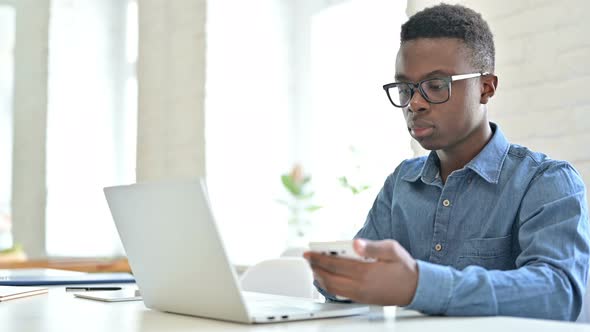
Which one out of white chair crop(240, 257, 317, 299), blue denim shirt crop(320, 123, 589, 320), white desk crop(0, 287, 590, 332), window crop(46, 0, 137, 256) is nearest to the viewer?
white desk crop(0, 287, 590, 332)

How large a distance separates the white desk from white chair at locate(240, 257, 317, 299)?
754 millimetres

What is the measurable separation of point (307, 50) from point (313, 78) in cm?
15

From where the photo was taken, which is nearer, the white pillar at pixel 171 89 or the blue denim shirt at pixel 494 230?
the blue denim shirt at pixel 494 230

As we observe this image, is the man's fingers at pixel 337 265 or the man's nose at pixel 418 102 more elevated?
the man's nose at pixel 418 102

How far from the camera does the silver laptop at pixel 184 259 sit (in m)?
1.03

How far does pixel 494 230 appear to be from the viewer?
1492 mm

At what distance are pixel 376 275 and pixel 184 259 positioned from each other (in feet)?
0.91

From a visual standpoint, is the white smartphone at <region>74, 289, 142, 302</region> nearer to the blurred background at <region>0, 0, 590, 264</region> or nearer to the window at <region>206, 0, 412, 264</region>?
the blurred background at <region>0, 0, 590, 264</region>

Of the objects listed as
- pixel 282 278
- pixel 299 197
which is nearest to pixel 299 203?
pixel 299 197

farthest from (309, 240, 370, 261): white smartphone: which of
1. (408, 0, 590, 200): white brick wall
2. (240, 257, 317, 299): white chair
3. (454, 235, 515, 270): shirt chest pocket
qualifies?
(408, 0, 590, 200): white brick wall

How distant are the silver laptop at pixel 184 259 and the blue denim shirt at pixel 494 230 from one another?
18cm

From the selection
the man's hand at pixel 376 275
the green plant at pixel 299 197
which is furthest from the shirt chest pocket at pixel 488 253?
the green plant at pixel 299 197

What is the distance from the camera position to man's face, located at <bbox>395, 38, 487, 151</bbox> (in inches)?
59.6

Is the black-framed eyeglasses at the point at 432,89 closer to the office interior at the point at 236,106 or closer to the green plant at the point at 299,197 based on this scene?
the office interior at the point at 236,106
